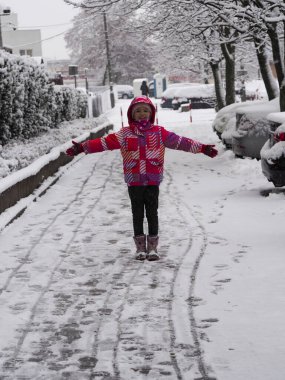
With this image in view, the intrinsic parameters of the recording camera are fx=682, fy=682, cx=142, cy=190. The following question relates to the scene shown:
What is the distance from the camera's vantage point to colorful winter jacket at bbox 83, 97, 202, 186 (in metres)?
6.83

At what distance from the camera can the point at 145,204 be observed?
7102 millimetres

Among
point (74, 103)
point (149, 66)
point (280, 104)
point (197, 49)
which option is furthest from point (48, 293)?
point (149, 66)

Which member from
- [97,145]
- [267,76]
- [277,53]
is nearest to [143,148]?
[97,145]

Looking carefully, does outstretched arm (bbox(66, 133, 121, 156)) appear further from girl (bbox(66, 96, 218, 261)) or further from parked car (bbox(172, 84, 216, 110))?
parked car (bbox(172, 84, 216, 110))

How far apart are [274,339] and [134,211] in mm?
2884

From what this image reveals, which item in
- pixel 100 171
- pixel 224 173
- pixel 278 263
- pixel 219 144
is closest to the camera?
pixel 278 263

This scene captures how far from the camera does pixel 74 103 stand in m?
27.8

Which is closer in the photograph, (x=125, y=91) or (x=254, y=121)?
(x=254, y=121)

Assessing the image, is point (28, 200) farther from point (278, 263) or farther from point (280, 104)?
point (280, 104)

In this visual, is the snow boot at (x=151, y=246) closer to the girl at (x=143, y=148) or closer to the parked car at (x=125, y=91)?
the girl at (x=143, y=148)

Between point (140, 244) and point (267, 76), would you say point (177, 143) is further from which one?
point (267, 76)

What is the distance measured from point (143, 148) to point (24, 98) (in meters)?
10.0

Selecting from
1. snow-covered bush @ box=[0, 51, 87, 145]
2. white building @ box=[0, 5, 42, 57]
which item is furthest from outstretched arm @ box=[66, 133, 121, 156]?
white building @ box=[0, 5, 42, 57]

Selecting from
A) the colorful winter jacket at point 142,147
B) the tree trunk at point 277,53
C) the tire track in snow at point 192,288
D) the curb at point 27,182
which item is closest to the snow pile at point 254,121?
the tree trunk at point 277,53
